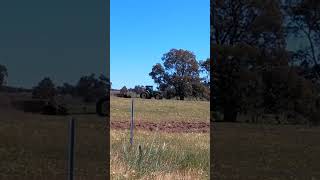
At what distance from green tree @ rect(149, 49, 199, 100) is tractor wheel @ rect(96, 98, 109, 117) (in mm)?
21023

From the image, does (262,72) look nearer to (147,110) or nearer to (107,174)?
(107,174)

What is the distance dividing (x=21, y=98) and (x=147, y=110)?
15.4 m

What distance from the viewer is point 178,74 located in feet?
110

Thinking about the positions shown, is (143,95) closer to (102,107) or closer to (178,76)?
(178,76)

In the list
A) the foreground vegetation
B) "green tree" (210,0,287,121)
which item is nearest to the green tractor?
"green tree" (210,0,287,121)

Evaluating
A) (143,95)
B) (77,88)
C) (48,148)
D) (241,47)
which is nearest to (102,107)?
(77,88)

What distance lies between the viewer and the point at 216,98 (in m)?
8.43

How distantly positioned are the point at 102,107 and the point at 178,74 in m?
27.4

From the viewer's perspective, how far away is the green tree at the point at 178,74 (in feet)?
93.2

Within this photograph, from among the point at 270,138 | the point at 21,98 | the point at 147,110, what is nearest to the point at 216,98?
the point at 270,138

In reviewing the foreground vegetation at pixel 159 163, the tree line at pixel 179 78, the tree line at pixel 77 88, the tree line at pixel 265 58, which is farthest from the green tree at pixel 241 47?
the tree line at pixel 179 78

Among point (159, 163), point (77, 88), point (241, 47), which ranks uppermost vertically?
point (241, 47)

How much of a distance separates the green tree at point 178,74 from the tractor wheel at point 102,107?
21.0 meters

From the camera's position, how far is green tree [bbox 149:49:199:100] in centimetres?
2841
